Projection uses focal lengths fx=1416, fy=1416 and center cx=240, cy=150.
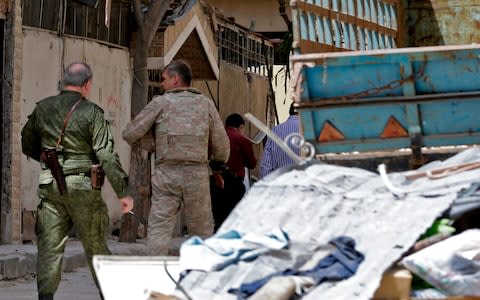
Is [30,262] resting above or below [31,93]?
below

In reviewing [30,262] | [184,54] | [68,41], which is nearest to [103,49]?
[68,41]

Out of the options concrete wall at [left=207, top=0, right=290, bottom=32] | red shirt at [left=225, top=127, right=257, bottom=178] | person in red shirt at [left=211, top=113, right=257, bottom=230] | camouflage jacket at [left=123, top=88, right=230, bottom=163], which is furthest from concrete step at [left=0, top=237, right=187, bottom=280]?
concrete wall at [left=207, top=0, right=290, bottom=32]

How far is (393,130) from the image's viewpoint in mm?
7941

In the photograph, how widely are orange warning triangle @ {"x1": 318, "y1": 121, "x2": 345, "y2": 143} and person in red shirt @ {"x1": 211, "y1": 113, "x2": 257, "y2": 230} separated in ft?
17.8

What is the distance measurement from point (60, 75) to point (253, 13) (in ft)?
47.1

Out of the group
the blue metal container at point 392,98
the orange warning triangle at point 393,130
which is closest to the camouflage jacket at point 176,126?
the blue metal container at point 392,98

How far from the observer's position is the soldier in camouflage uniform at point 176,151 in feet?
35.0

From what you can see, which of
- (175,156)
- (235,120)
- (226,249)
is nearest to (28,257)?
(235,120)

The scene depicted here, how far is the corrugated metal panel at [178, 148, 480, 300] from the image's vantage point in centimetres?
526

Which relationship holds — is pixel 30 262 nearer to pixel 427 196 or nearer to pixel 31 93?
pixel 31 93

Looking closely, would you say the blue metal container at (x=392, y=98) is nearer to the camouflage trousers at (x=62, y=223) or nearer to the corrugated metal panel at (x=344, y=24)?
the corrugated metal panel at (x=344, y=24)

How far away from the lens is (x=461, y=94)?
784 centimetres

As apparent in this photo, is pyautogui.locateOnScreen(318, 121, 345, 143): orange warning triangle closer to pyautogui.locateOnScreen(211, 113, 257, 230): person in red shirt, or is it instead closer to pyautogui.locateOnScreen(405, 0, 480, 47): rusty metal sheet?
pyautogui.locateOnScreen(405, 0, 480, 47): rusty metal sheet

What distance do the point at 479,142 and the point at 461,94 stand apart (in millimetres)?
284
